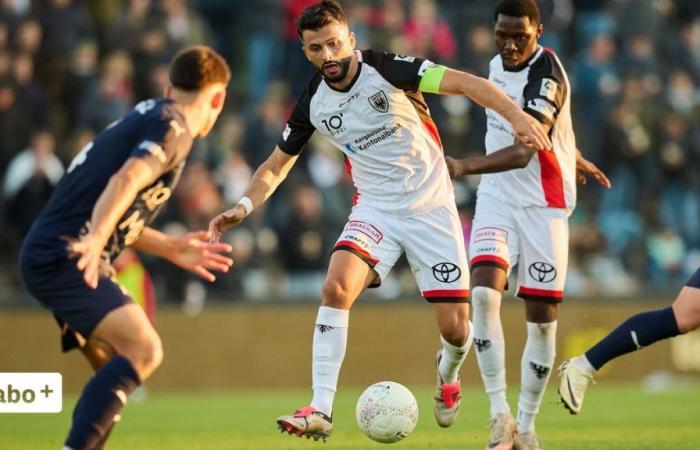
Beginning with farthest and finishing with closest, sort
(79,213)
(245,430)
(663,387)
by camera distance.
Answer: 1. (663,387)
2. (245,430)
3. (79,213)

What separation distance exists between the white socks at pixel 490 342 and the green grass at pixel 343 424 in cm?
52

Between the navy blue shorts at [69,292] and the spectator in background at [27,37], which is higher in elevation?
the spectator in background at [27,37]

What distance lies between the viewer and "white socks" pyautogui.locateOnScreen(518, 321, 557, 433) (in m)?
9.33

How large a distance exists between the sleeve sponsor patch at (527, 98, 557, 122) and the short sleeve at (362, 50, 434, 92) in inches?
37.3

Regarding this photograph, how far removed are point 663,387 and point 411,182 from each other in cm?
921

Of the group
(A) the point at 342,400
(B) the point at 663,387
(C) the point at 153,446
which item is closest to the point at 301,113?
(C) the point at 153,446

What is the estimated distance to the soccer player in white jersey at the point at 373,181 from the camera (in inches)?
339

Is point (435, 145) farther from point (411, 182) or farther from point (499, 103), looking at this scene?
point (499, 103)

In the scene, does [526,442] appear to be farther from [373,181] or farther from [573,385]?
[373,181]

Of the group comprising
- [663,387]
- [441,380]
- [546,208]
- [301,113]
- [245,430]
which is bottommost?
[663,387]

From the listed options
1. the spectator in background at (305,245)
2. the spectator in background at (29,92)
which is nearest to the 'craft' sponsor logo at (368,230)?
the spectator in background at (305,245)

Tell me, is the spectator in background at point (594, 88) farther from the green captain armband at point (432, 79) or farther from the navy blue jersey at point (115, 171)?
the navy blue jersey at point (115, 171)

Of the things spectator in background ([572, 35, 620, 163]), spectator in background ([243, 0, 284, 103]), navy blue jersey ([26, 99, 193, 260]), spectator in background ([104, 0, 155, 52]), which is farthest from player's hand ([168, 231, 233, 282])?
spectator in background ([572, 35, 620, 163])

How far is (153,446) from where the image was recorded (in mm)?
9906
